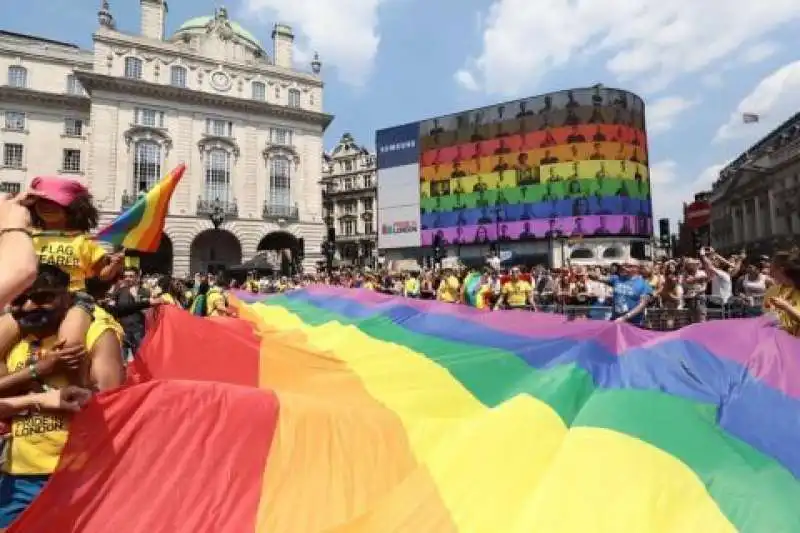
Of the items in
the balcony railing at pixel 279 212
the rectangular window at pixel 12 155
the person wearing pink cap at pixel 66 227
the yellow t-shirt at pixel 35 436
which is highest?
the rectangular window at pixel 12 155

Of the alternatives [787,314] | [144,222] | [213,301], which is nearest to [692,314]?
[787,314]

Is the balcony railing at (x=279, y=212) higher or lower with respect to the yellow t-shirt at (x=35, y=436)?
higher

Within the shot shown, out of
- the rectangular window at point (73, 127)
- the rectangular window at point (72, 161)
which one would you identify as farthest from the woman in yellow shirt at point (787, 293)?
the rectangular window at point (73, 127)

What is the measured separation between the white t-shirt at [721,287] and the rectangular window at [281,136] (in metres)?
41.2

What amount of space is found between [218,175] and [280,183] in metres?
5.21

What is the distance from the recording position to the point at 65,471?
2.50 metres

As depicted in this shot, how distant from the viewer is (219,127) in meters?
44.8

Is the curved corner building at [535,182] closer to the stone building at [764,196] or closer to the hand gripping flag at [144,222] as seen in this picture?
the stone building at [764,196]

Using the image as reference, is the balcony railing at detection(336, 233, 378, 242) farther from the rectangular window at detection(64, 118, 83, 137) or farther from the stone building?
the stone building

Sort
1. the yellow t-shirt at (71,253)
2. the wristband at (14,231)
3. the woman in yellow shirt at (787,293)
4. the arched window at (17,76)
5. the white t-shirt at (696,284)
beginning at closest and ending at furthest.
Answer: the wristband at (14,231) → the yellow t-shirt at (71,253) → the woman in yellow shirt at (787,293) → the white t-shirt at (696,284) → the arched window at (17,76)

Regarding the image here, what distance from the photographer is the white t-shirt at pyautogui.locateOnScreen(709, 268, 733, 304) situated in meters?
10.4

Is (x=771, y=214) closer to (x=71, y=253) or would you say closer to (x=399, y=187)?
(x=399, y=187)

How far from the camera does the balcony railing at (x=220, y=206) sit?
1710 inches

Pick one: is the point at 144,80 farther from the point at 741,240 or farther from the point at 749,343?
the point at 741,240
